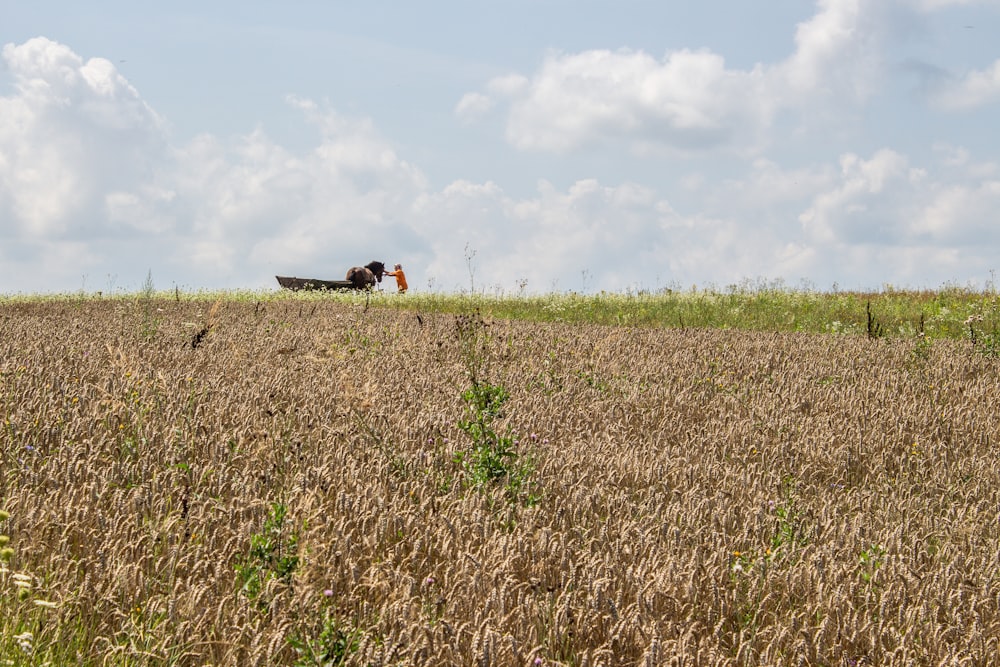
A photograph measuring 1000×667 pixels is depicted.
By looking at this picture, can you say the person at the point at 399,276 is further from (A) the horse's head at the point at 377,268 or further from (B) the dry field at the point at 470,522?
(B) the dry field at the point at 470,522

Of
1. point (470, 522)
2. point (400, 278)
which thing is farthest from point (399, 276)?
point (470, 522)

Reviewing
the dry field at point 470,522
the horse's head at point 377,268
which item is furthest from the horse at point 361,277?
the dry field at point 470,522

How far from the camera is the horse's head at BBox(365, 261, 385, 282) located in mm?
31250

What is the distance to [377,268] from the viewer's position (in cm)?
3134

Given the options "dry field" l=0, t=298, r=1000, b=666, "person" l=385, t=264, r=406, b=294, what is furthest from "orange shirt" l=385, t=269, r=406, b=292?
"dry field" l=0, t=298, r=1000, b=666

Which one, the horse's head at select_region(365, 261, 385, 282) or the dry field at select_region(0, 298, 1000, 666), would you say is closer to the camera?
the dry field at select_region(0, 298, 1000, 666)

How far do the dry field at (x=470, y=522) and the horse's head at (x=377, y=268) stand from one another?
897 inches

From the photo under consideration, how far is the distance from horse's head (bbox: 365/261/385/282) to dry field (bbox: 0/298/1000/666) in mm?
22783

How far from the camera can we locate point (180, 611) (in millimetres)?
3109

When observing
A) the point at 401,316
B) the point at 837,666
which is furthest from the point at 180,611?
the point at 401,316

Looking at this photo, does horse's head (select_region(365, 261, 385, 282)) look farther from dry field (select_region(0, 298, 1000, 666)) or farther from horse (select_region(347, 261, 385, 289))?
dry field (select_region(0, 298, 1000, 666))

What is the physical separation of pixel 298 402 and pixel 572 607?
3.82 meters

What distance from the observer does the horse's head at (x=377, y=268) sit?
31.2 meters

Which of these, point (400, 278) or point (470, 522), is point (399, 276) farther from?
point (470, 522)
